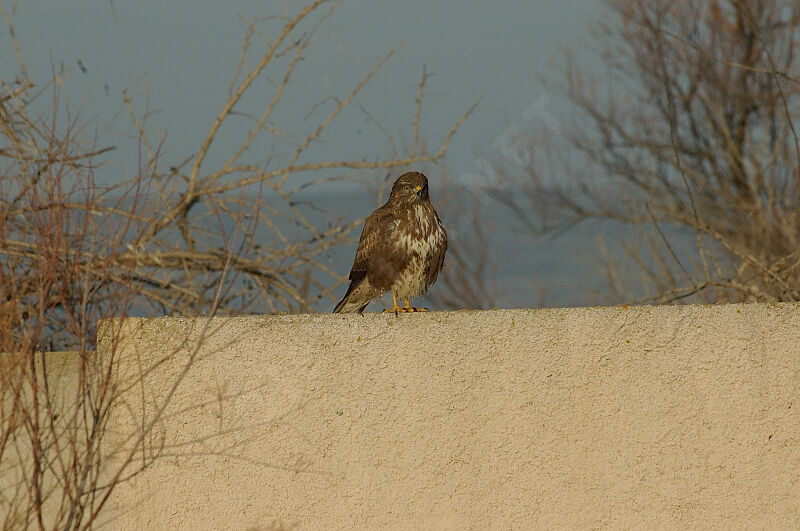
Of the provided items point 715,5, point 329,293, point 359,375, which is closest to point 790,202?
point 715,5

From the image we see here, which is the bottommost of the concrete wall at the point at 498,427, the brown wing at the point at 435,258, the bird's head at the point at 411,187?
the concrete wall at the point at 498,427

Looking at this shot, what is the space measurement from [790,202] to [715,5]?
463 cm

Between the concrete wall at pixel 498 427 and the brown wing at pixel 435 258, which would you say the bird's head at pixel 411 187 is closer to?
the brown wing at pixel 435 258

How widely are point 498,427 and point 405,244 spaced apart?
125 cm

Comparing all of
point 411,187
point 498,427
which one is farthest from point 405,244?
point 498,427

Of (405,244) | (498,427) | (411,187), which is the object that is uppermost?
(411,187)

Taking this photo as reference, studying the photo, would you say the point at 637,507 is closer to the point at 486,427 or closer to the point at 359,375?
the point at 486,427

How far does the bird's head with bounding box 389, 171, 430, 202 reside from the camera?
17.7ft

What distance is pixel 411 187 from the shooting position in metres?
5.41

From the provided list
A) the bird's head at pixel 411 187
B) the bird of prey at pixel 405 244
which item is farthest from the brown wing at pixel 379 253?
the bird's head at pixel 411 187

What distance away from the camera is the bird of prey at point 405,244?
5.34 m

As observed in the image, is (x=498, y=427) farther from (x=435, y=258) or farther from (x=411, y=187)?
(x=411, y=187)

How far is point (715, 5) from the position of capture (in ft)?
51.5

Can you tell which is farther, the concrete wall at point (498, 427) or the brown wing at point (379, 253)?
the brown wing at point (379, 253)
